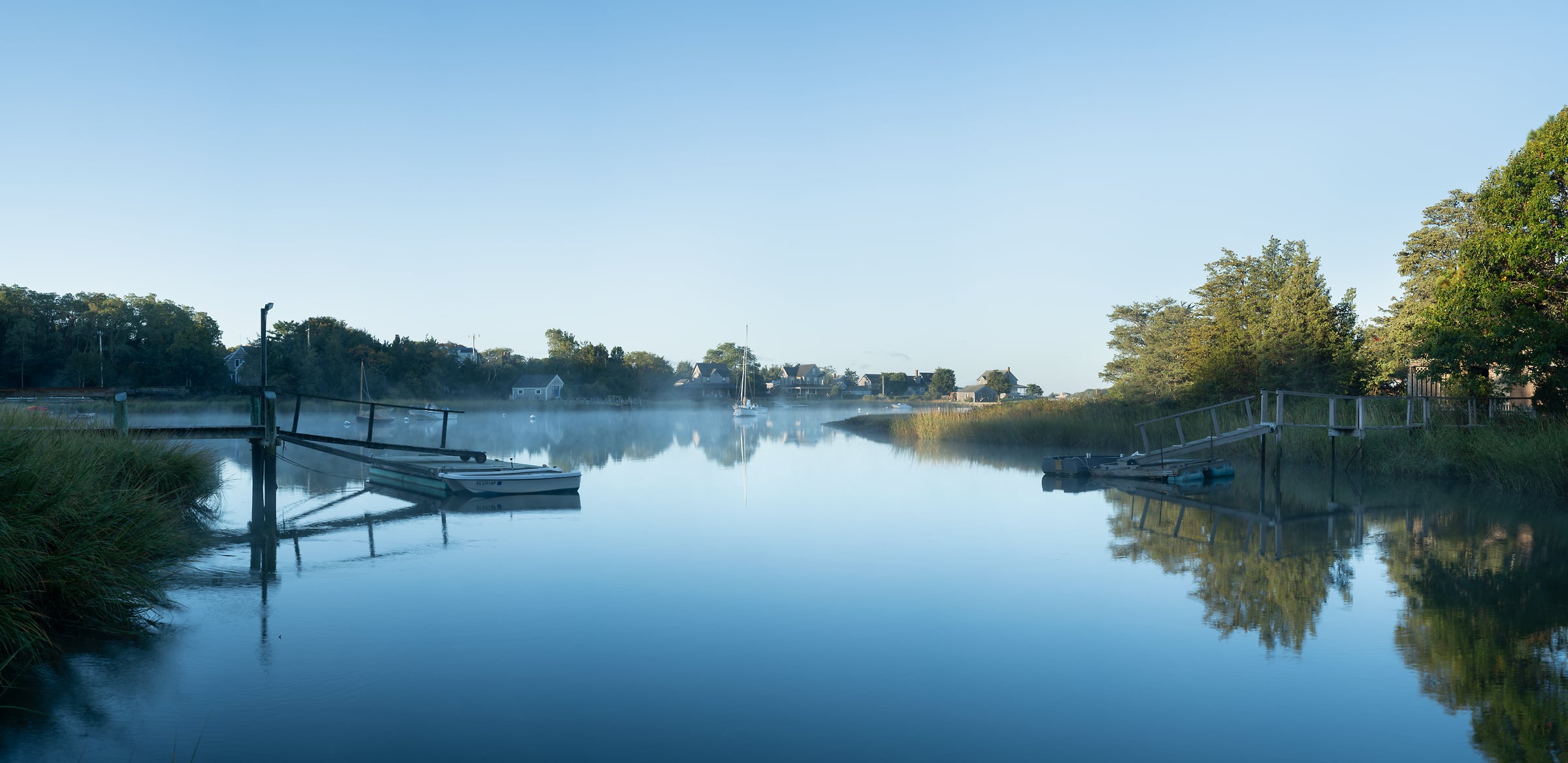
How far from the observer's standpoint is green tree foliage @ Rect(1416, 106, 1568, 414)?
69.1ft

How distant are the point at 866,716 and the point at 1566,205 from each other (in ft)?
78.2

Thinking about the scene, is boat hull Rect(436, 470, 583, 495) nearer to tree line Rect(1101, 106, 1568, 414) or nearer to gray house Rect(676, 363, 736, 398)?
tree line Rect(1101, 106, 1568, 414)

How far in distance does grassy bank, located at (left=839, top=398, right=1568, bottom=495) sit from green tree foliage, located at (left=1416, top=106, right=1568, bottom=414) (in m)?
1.54

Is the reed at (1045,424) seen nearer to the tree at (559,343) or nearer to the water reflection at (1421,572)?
the water reflection at (1421,572)

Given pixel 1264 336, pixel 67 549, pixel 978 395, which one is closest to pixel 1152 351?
pixel 1264 336

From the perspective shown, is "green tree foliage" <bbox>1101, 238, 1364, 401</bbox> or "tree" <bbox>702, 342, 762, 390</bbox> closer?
"green tree foliage" <bbox>1101, 238, 1364, 401</bbox>

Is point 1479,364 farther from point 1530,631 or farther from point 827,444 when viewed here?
point 827,444

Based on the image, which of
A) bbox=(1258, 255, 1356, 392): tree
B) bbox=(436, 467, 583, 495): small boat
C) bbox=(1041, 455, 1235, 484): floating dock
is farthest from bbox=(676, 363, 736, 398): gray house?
bbox=(436, 467, 583, 495): small boat

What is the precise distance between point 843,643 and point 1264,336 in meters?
32.6

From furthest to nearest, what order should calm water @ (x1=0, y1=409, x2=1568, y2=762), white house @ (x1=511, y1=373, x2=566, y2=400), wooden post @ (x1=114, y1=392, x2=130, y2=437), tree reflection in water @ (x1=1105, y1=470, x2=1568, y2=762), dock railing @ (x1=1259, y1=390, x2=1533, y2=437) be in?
white house @ (x1=511, y1=373, x2=566, y2=400)
dock railing @ (x1=1259, y1=390, x2=1533, y2=437)
wooden post @ (x1=114, y1=392, x2=130, y2=437)
tree reflection in water @ (x1=1105, y1=470, x2=1568, y2=762)
calm water @ (x1=0, y1=409, x2=1568, y2=762)

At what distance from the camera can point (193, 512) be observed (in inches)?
646

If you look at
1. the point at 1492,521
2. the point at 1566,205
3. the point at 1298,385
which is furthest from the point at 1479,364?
the point at 1298,385

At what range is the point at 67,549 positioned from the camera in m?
8.37

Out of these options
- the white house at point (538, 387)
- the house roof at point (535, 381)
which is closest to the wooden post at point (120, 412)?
the white house at point (538, 387)
